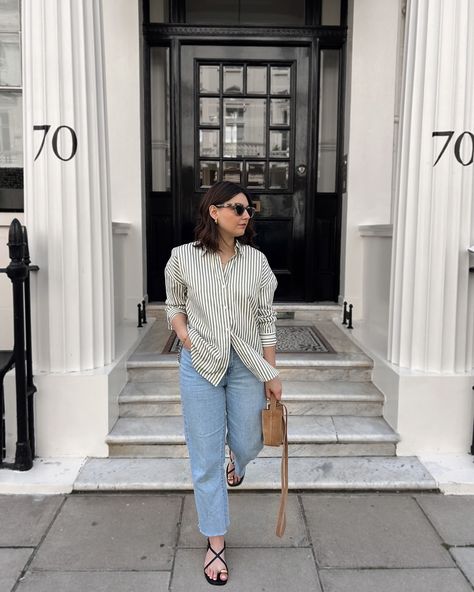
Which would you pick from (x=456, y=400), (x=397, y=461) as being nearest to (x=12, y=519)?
(x=397, y=461)

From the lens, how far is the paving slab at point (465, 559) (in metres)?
2.51

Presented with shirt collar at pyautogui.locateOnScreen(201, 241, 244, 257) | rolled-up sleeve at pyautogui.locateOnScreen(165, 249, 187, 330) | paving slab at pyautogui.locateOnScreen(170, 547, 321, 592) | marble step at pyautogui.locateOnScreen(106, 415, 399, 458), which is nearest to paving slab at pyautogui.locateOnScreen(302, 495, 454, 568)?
paving slab at pyautogui.locateOnScreen(170, 547, 321, 592)

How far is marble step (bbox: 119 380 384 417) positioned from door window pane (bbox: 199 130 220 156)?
2.73 metres

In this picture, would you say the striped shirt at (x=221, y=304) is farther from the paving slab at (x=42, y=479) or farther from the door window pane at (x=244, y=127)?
the door window pane at (x=244, y=127)

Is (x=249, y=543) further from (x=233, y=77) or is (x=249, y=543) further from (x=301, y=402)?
(x=233, y=77)

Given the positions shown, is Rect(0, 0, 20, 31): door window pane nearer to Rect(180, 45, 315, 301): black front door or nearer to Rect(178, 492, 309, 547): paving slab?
Rect(180, 45, 315, 301): black front door

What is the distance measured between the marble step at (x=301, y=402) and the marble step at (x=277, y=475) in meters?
0.42

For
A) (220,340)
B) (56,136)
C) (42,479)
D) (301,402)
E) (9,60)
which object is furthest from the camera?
(9,60)

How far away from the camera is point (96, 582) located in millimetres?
2432

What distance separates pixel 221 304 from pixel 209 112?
148 inches

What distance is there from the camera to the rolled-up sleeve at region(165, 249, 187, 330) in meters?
2.40

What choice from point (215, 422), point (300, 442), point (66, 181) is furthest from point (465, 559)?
point (66, 181)

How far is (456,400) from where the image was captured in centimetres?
356

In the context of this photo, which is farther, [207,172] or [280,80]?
[207,172]
